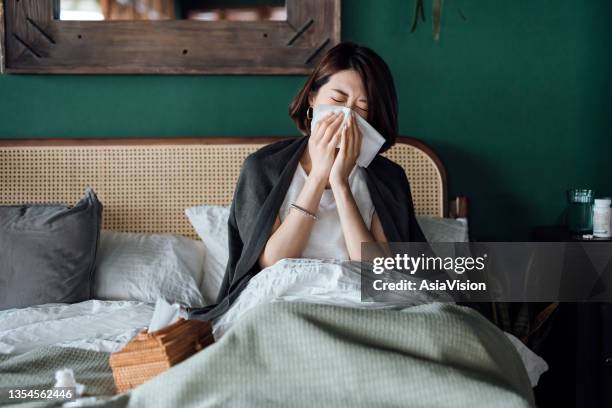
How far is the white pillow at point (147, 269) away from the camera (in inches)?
79.1

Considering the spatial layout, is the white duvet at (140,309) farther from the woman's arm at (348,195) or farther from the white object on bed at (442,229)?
the white object on bed at (442,229)

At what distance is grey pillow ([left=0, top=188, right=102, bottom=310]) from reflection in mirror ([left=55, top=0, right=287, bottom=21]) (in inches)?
31.1

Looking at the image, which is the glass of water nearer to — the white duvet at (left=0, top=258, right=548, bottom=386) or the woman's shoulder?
the woman's shoulder

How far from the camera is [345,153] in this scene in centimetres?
182

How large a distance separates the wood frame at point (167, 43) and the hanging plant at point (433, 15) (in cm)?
28

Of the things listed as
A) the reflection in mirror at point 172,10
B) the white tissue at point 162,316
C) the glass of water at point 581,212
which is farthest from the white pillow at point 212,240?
the glass of water at point 581,212

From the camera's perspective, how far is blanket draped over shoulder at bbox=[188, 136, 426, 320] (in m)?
1.79

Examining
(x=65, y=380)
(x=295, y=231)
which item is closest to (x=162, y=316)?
(x=65, y=380)

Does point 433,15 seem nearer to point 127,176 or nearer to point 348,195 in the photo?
point 348,195

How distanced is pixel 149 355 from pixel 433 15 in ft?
5.54

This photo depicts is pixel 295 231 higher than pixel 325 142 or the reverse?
the reverse

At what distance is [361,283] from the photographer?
155 cm

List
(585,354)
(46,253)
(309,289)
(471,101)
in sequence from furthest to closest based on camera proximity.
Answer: (471,101)
(585,354)
(46,253)
(309,289)

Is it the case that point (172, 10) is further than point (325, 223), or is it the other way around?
point (172, 10)
